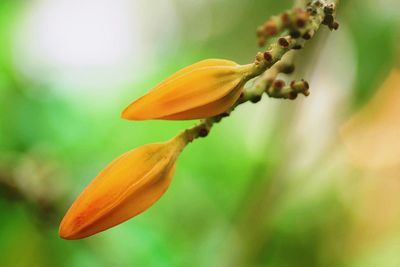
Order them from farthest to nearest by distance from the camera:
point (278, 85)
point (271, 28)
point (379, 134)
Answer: point (379, 134)
point (278, 85)
point (271, 28)

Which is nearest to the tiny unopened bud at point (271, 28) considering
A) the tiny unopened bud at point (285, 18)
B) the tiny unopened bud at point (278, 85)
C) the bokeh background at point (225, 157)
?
the tiny unopened bud at point (285, 18)

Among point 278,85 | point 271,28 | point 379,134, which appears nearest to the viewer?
point 271,28

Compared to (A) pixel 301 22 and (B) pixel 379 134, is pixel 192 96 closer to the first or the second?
(A) pixel 301 22

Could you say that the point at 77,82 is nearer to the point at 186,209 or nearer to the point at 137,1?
the point at 186,209

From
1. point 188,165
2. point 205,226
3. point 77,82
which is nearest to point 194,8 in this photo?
point 77,82

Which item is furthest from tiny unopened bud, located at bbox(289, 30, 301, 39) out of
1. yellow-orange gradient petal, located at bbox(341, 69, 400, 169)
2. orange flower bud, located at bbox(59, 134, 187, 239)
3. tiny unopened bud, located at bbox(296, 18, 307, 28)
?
yellow-orange gradient petal, located at bbox(341, 69, 400, 169)

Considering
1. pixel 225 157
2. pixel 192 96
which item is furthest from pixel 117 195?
pixel 225 157
